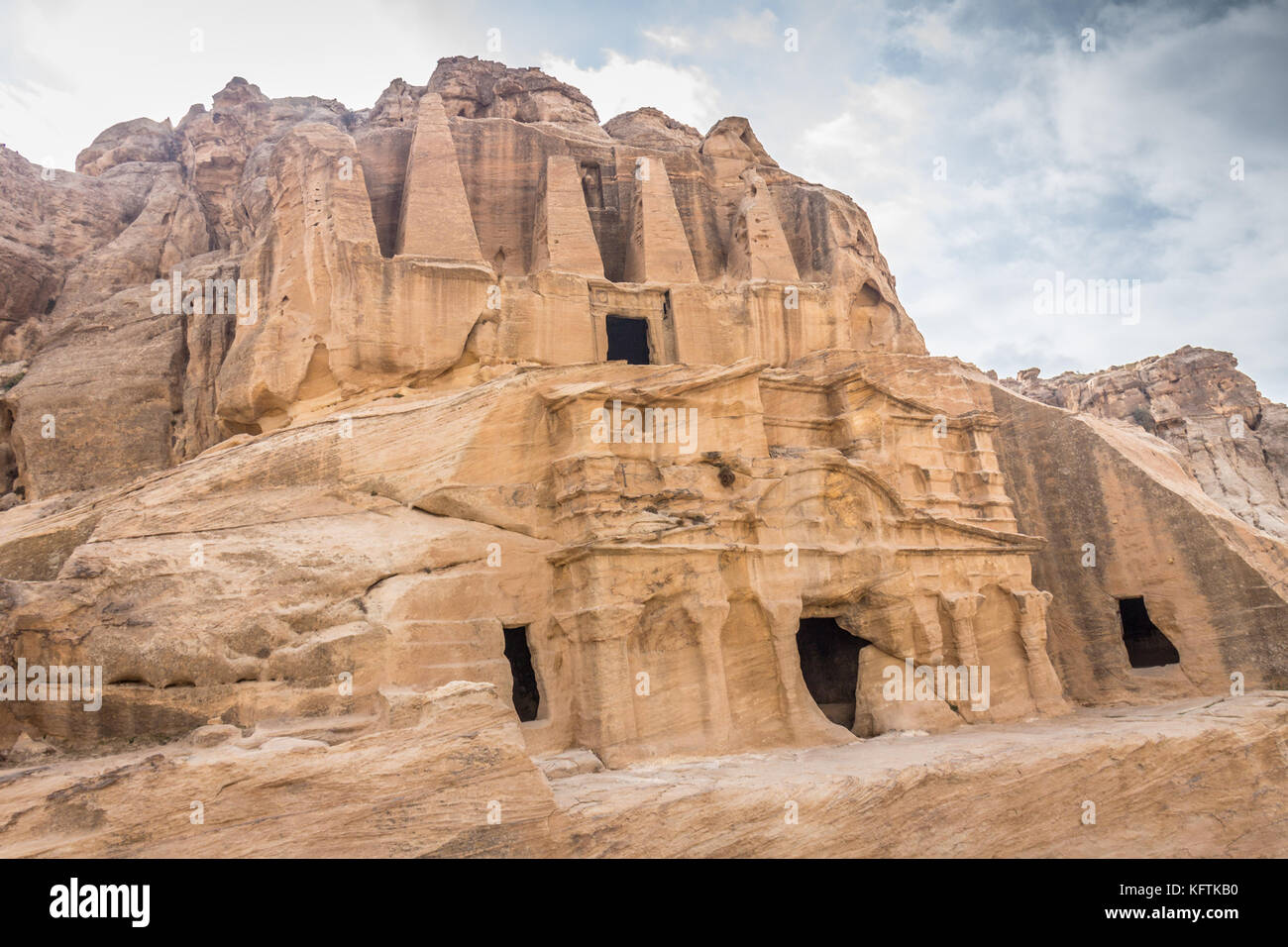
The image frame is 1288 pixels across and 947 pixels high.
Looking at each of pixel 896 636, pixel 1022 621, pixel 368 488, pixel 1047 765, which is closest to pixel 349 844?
pixel 368 488

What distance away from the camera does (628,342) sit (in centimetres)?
2662

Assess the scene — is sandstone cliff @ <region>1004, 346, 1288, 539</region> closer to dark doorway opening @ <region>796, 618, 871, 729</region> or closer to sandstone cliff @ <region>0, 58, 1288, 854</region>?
sandstone cliff @ <region>0, 58, 1288, 854</region>

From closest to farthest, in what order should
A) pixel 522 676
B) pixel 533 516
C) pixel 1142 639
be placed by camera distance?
1. pixel 533 516
2. pixel 522 676
3. pixel 1142 639

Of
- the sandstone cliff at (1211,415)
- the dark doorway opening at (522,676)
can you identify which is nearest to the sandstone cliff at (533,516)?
the dark doorway opening at (522,676)

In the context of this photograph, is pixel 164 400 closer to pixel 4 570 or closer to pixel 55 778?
pixel 4 570

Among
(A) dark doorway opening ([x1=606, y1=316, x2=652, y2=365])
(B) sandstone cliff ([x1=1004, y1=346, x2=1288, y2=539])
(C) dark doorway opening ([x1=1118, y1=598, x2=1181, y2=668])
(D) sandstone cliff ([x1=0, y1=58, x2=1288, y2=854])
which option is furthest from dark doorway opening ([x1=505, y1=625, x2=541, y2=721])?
(B) sandstone cliff ([x1=1004, y1=346, x2=1288, y2=539])

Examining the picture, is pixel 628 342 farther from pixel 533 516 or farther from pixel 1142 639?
pixel 1142 639

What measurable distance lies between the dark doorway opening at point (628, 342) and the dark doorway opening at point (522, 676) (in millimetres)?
10310

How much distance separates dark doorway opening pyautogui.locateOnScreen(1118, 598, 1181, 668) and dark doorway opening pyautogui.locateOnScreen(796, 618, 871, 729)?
7285 millimetres

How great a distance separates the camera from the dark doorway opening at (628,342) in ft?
86.6

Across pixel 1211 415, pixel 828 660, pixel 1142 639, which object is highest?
pixel 1211 415

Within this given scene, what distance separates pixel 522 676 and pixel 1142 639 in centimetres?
1649

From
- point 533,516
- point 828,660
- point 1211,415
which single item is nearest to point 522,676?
point 533,516

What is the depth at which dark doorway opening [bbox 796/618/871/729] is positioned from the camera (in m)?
22.1
